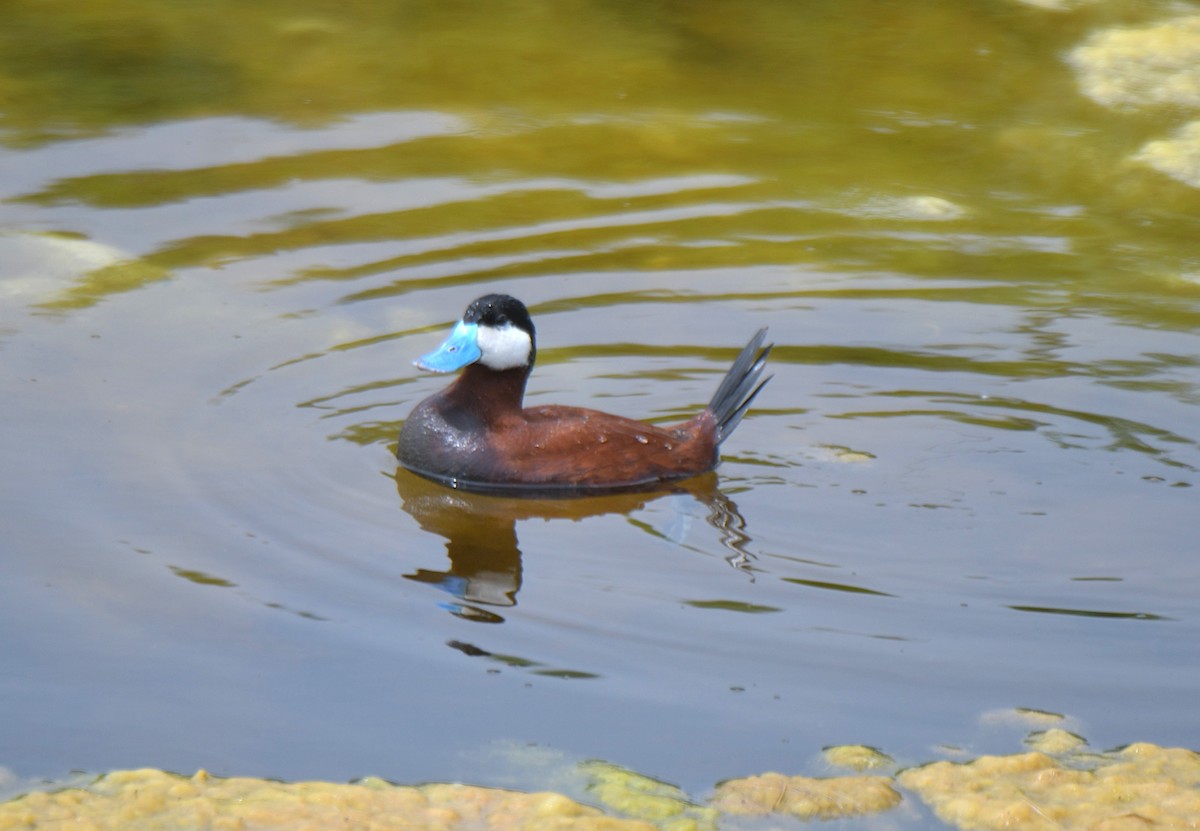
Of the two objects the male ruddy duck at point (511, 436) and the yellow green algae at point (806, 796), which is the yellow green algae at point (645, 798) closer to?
the yellow green algae at point (806, 796)

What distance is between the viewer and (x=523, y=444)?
17.6 ft

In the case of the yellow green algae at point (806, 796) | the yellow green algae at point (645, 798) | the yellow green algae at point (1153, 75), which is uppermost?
the yellow green algae at point (1153, 75)

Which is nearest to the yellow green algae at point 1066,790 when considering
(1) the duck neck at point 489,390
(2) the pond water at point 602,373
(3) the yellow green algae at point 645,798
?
(2) the pond water at point 602,373

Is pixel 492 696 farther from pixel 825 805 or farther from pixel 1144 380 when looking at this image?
pixel 1144 380

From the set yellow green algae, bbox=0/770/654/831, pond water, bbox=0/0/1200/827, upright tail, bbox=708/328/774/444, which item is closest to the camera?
yellow green algae, bbox=0/770/654/831

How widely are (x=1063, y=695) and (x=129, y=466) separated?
2.88 metres

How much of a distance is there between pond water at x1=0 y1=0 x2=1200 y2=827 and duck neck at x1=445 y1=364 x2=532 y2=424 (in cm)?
34

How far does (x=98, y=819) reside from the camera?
3277mm

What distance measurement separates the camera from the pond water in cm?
390

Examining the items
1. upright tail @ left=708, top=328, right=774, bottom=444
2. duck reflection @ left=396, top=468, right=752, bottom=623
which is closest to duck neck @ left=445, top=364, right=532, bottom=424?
duck reflection @ left=396, top=468, right=752, bottom=623

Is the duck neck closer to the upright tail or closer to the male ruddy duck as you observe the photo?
the male ruddy duck

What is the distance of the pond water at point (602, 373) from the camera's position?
3900mm

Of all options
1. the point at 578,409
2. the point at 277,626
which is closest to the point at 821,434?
the point at 578,409

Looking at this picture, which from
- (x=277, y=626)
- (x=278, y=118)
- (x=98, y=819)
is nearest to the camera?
(x=98, y=819)
